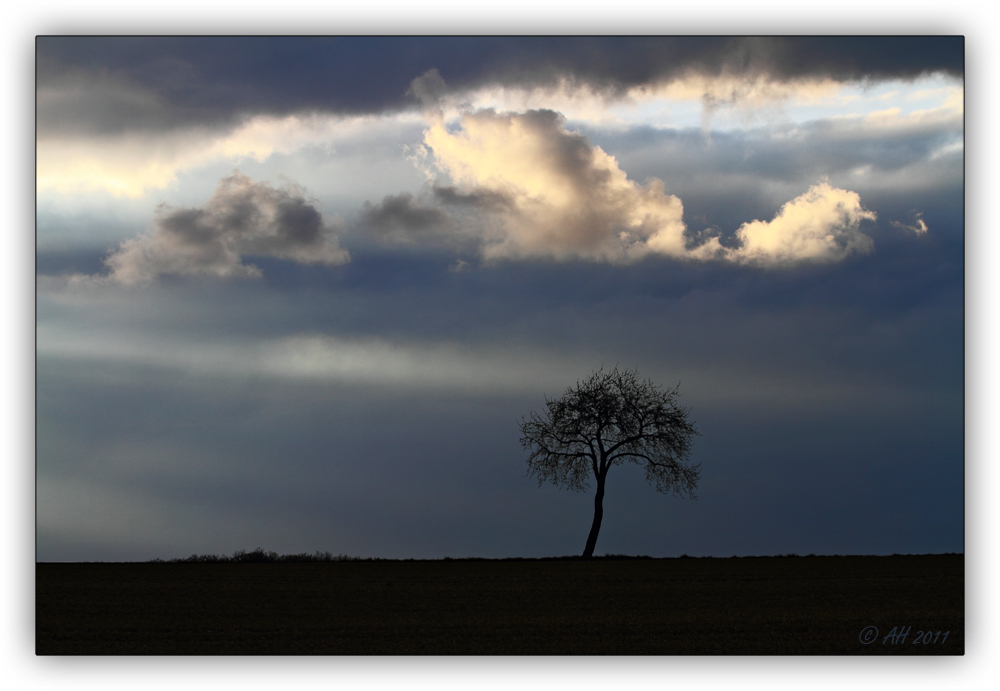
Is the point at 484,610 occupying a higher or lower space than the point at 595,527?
lower

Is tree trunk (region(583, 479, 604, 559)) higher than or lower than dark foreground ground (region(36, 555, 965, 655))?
higher

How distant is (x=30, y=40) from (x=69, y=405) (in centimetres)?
614

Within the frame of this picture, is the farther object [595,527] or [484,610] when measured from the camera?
[595,527]

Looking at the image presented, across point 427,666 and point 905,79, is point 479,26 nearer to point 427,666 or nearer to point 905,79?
point 905,79

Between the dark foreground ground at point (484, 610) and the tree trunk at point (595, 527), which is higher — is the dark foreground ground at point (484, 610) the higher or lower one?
the lower one

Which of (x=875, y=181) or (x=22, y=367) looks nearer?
(x=22, y=367)

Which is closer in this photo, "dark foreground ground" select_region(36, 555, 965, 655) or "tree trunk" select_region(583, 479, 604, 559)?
"dark foreground ground" select_region(36, 555, 965, 655)

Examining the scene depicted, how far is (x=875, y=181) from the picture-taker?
14156 millimetres

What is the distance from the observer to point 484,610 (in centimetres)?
1372

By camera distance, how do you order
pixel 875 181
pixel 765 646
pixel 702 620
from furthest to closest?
pixel 875 181, pixel 702 620, pixel 765 646

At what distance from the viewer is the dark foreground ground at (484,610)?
1256 cm

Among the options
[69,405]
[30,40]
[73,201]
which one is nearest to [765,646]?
[69,405]

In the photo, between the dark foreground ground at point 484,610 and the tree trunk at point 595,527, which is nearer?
the dark foreground ground at point 484,610

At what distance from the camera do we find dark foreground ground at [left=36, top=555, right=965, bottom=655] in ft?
41.2
